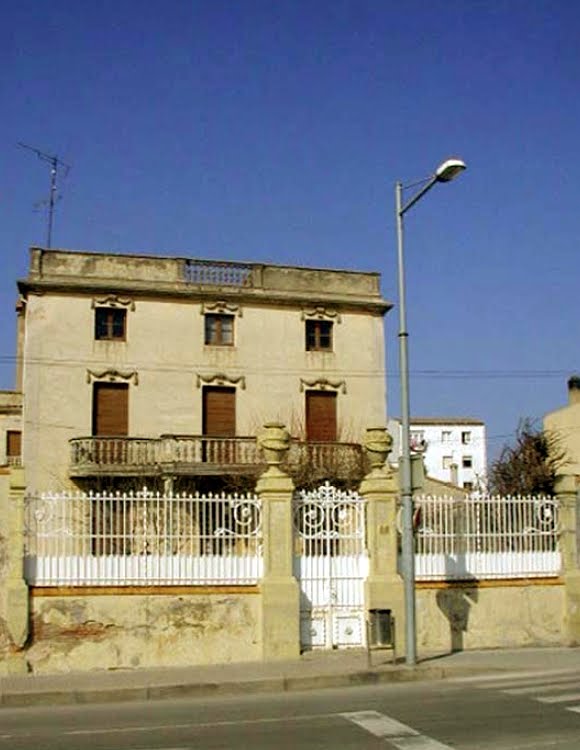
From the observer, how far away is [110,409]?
31.8 meters

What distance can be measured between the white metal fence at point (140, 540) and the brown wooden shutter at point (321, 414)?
1776cm

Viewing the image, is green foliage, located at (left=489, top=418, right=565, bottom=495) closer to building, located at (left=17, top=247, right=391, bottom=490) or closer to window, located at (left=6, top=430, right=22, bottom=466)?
building, located at (left=17, top=247, right=391, bottom=490)

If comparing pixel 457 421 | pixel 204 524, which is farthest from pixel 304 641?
pixel 457 421

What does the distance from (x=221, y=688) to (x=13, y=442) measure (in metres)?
25.2

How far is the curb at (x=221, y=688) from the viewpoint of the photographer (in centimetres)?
1262

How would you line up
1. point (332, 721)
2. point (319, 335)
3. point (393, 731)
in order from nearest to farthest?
point (393, 731) → point (332, 721) → point (319, 335)

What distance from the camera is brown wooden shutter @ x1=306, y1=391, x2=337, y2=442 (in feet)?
110

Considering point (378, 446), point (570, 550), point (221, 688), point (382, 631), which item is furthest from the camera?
point (570, 550)

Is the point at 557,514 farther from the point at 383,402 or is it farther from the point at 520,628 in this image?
the point at 383,402

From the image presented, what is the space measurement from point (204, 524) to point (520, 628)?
228 inches

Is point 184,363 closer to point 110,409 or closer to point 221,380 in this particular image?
point 221,380

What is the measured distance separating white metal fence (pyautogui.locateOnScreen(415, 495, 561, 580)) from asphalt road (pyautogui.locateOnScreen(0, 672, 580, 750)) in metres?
3.49

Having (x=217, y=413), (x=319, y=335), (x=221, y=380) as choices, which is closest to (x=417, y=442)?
(x=319, y=335)

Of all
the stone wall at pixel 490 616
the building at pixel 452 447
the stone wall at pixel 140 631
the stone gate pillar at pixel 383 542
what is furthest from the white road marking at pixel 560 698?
the building at pixel 452 447
